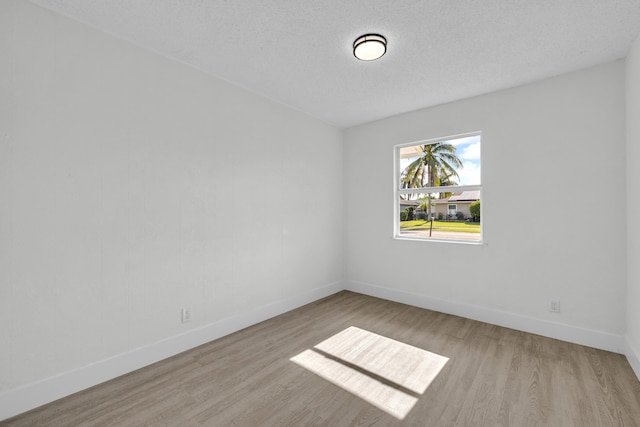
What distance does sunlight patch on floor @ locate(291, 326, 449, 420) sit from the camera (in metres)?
1.96

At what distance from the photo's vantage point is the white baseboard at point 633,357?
2.14 meters

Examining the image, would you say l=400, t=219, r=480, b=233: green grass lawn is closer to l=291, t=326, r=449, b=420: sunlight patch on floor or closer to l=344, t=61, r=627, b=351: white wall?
l=344, t=61, r=627, b=351: white wall

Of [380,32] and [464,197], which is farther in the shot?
[464,197]

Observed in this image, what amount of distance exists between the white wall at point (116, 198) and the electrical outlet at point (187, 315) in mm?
56

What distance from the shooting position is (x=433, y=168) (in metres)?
3.82

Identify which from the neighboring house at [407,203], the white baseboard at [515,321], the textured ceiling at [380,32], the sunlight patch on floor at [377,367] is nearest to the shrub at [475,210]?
the neighboring house at [407,203]

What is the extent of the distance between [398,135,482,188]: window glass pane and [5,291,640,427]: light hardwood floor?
6.12 ft

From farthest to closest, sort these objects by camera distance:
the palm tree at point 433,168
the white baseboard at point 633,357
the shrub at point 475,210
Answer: the palm tree at point 433,168, the shrub at point 475,210, the white baseboard at point 633,357

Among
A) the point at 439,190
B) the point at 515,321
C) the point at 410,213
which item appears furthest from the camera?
the point at 410,213

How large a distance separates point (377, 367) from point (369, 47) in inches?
106

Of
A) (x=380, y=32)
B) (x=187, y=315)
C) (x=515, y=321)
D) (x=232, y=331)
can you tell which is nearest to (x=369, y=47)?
(x=380, y=32)

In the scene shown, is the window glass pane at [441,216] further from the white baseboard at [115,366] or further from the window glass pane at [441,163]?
the white baseboard at [115,366]

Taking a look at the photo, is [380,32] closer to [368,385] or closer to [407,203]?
[407,203]

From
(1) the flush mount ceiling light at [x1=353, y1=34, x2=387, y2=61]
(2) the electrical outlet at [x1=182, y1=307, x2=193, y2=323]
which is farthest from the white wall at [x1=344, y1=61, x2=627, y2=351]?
(2) the electrical outlet at [x1=182, y1=307, x2=193, y2=323]
